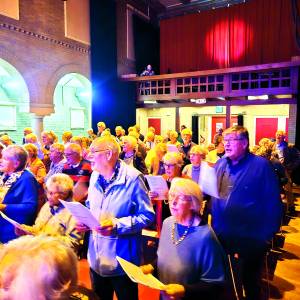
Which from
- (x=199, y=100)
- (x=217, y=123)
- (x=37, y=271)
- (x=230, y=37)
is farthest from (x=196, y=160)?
(x=217, y=123)

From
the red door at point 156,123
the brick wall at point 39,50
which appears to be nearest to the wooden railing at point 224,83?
the brick wall at point 39,50

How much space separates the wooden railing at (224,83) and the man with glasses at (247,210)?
284 inches

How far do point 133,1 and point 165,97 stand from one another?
15.2 ft

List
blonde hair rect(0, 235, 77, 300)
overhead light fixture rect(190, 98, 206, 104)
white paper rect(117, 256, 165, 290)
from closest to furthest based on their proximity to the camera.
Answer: blonde hair rect(0, 235, 77, 300), white paper rect(117, 256, 165, 290), overhead light fixture rect(190, 98, 206, 104)

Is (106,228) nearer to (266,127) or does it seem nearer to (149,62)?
(266,127)

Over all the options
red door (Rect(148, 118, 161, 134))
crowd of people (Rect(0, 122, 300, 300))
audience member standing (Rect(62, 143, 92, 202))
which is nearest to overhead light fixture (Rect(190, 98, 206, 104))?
red door (Rect(148, 118, 161, 134))

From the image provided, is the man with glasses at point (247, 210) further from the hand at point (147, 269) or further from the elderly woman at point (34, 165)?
the elderly woman at point (34, 165)

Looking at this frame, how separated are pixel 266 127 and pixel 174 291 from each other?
41.0ft

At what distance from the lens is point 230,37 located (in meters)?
11.8

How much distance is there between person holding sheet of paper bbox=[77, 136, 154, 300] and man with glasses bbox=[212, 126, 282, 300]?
27.6 inches

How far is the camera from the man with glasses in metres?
2.22

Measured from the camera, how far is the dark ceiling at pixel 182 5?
12109 millimetres

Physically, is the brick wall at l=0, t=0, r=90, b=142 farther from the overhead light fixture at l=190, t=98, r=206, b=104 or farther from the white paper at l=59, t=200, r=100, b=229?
the white paper at l=59, t=200, r=100, b=229

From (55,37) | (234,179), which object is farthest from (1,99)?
(234,179)
